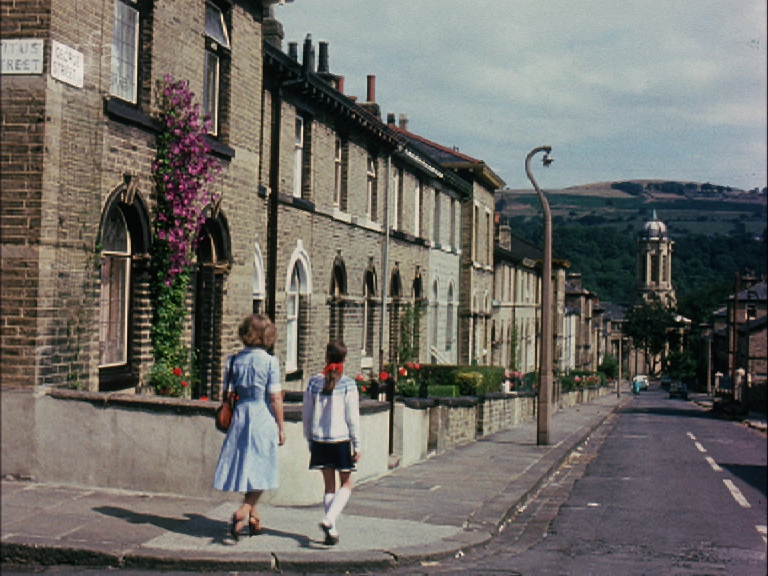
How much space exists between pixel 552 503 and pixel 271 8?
11.1 metres

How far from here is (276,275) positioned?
17.2 metres

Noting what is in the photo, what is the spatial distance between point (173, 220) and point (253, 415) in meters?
5.14

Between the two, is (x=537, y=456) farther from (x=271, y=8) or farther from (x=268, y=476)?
(x=268, y=476)

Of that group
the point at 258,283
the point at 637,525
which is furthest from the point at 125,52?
the point at 637,525

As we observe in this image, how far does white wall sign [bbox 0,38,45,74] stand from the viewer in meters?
3.32

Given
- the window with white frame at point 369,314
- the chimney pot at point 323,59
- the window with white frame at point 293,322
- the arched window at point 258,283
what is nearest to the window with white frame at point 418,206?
the window with white frame at point 369,314

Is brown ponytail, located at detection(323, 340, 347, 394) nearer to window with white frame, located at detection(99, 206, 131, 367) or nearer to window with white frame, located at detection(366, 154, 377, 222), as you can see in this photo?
window with white frame, located at detection(99, 206, 131, 367)

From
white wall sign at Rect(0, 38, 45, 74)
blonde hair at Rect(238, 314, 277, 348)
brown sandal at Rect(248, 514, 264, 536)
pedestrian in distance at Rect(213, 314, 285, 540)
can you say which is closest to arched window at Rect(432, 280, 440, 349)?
brown sandal at Rect(248, 514, 264, 536)

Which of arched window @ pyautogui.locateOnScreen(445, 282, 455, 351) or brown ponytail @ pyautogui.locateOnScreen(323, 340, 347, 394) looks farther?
arched window @ pyautogui.locateOnScreen(445, 282, 455, 351)

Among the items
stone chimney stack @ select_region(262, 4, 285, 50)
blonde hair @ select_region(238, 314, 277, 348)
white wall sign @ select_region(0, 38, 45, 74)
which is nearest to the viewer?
white wall sign @ select_region(0, 38, 45, 74)

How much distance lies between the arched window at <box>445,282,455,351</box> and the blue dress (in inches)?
1057

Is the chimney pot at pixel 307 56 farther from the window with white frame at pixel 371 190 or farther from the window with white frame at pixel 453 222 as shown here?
the window with white frame at pixel 453 222

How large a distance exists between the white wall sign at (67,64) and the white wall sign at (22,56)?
629 mm

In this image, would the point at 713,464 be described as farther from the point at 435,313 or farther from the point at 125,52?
the point at 125,52
